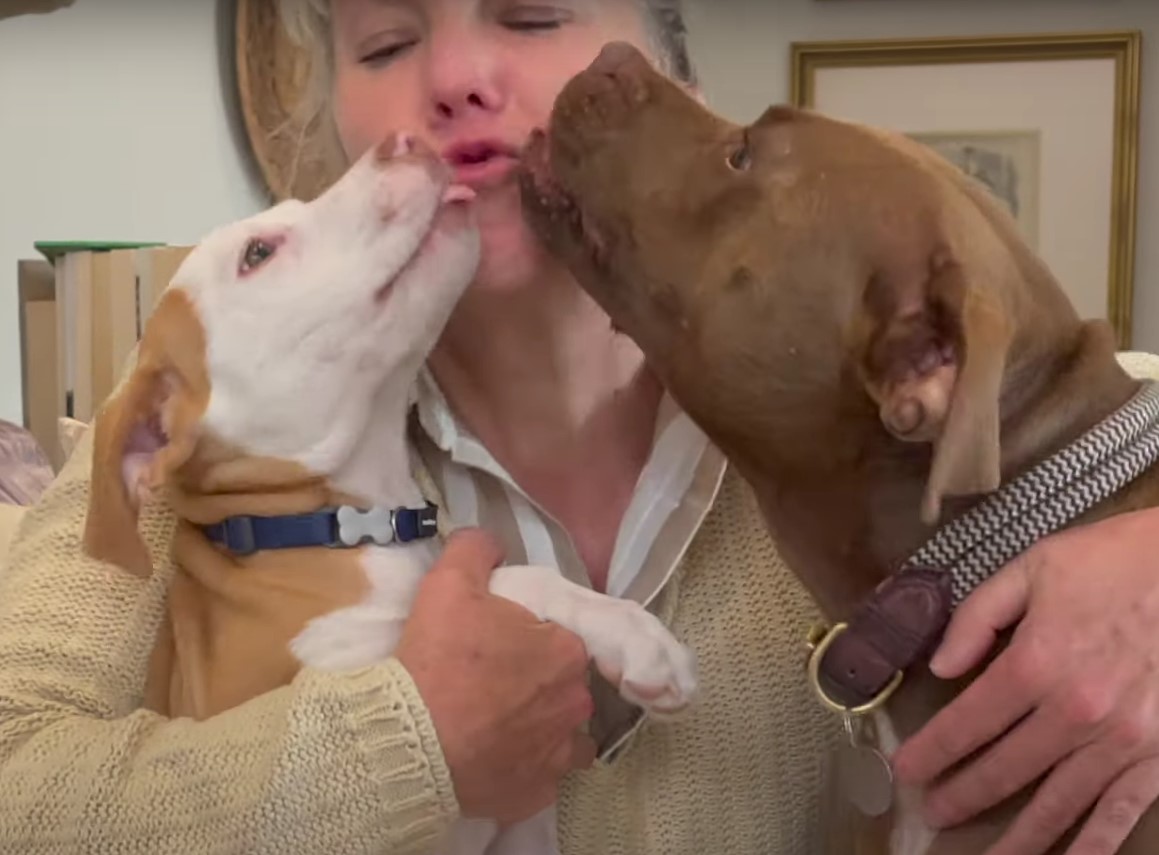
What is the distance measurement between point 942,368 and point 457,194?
1.52 ft

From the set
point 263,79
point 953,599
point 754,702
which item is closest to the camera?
point 953,599

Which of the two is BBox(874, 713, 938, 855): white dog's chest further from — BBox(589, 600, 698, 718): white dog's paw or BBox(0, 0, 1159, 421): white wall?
BBox(0, 0, 1159, 421): white wall

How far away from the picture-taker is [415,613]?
1.17 m

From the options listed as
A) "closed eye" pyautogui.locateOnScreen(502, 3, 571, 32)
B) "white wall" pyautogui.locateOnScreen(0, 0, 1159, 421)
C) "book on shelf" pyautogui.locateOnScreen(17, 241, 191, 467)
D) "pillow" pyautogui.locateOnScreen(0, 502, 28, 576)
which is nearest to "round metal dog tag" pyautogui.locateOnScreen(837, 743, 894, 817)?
"closed eye" pyautogui.locateOnScreen(502, 3, 571, 32)

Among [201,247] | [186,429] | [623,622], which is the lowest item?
[623,622]

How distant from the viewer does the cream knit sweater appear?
1090 millimetres

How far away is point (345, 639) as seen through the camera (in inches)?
47.2

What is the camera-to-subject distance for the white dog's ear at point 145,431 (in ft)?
3.89

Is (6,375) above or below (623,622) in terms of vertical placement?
below

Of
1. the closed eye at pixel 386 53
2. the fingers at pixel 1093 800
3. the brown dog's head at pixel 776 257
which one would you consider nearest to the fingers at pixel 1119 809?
the fingers at pixel 1093 800

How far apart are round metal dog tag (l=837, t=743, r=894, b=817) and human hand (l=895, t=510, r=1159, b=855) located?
0.11 meters

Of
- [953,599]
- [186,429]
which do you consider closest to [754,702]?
[953,599]

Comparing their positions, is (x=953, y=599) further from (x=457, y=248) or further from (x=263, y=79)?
(x=263, y=79)

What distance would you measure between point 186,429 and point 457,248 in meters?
0.27
